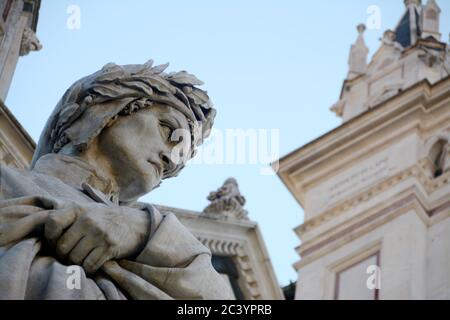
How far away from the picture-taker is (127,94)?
510 centimetres

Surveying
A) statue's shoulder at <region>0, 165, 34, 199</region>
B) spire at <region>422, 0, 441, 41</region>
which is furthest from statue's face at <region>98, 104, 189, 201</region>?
spire at <region>422, 0, 441, 41</region>

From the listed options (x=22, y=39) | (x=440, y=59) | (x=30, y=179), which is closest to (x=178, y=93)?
(x=30, y=179)

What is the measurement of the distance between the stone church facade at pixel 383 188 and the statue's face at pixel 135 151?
19252 mm

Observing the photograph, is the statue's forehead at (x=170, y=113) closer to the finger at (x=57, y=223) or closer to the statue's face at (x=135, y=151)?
the statue's face at (x=135, y=151)

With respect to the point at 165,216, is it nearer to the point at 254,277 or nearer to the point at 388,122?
the point at 254,277

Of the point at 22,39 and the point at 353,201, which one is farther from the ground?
the point at 353,201

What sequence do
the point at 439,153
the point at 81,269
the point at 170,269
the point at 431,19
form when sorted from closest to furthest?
the point at 81,269
the point at 170,269
the point at 439,153
the point at 431,19

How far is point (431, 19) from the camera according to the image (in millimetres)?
32188

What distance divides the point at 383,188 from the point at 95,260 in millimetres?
23019

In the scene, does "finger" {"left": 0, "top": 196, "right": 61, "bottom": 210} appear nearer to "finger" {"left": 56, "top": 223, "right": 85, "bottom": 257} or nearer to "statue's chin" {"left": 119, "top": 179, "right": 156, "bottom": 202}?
"finger" {"left": 56, "top": 223, "right": 85, "bottom": 257}

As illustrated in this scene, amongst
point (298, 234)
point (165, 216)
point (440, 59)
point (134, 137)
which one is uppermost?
point (440, 59)

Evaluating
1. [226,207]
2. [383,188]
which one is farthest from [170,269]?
[383,188]

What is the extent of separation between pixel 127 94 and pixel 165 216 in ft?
2.01

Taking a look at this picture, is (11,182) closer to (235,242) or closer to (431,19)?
(235,242)
